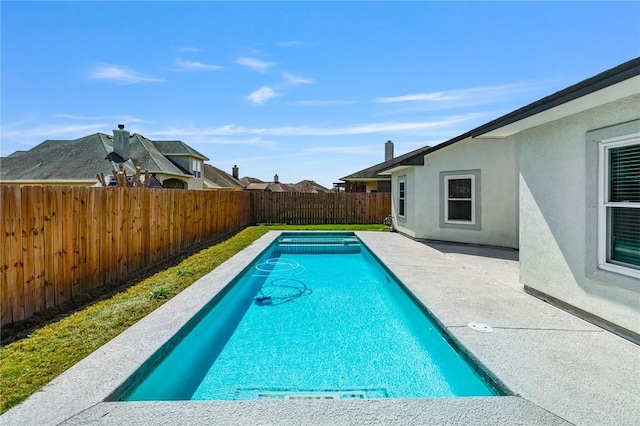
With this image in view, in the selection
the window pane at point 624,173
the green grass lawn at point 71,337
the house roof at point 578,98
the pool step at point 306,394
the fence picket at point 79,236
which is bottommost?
the pool step at point 306,394

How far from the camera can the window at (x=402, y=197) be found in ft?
45.8

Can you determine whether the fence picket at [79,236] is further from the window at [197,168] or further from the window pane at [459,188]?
the window at [197,168]

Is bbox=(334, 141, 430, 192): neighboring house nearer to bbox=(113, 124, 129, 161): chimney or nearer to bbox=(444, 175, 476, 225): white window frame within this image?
bbox=(444, 175, 476, 225): white window frame

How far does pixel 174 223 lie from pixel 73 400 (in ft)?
24.0

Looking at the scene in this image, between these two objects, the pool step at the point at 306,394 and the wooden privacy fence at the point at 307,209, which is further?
the wooden privacy fence at the point at 307,209

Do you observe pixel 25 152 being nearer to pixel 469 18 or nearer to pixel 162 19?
pixel 162 19

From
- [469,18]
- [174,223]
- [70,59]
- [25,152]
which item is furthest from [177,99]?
[25,152]

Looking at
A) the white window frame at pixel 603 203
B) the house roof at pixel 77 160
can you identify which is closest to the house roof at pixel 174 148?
the house roof at pixel 77 160

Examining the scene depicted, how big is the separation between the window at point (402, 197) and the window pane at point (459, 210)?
295 cm

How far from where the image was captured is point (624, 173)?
13.0 ft

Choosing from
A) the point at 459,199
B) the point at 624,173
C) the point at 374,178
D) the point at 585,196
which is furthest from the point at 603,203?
the point at 374,178

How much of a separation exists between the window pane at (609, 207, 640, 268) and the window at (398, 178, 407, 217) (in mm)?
9816

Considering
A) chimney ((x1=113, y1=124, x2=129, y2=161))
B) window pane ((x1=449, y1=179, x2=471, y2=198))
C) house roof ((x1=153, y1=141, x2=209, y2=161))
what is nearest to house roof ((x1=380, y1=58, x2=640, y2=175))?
window pane ((x1=449, y1=179, x2=471, y2=198))

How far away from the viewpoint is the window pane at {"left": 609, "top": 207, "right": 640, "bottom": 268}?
150 inches
